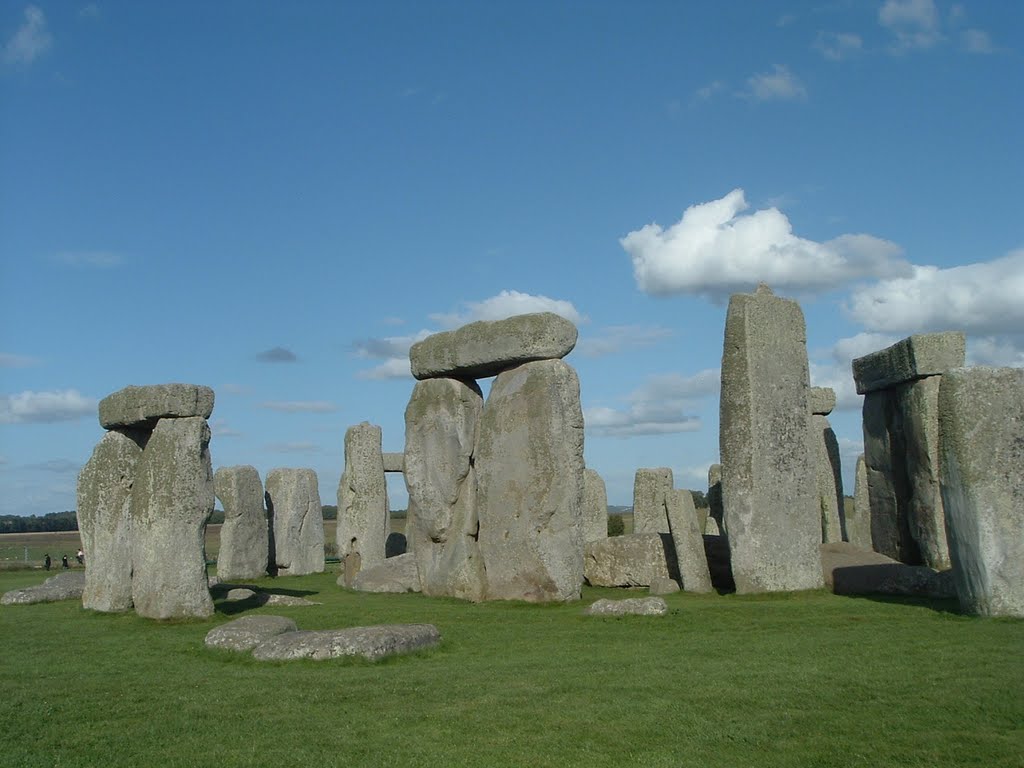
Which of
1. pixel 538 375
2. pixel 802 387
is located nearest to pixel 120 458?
pixel 538 375

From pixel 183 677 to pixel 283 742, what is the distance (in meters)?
2.43

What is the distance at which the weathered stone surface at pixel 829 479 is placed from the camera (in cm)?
1809

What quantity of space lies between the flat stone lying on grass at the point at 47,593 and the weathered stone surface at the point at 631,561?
744cm

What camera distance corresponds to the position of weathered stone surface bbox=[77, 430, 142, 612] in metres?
12.3

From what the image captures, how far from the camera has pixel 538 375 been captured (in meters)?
13.0

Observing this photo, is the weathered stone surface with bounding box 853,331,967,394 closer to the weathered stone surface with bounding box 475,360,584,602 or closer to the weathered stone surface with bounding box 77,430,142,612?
the weathered stone surface with bounding box 475,360,584,602

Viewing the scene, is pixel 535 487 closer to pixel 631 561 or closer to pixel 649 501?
pixel 631 561

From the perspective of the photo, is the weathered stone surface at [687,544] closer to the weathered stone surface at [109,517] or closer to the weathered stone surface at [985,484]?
the weathered stone surface at [985,484]

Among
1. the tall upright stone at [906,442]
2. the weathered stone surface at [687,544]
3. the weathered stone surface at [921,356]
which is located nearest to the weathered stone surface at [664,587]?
the weathered stone surface at [687,544]

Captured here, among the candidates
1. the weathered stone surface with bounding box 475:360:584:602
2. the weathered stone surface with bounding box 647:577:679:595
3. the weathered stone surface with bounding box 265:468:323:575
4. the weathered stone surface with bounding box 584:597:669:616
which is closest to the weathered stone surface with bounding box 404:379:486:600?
the weathered stone surface with bounding box 475:360:584:602

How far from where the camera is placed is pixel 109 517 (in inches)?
485

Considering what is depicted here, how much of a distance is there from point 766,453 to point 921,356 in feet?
13.0

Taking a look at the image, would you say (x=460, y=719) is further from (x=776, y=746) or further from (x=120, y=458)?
(x=120, y=458)

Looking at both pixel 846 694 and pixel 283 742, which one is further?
pixel 846 694
